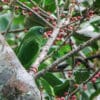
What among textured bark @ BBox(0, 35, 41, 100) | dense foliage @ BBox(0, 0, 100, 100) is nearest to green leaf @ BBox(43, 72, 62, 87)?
dense foliage @ BBox(0, 0, 100, 100)

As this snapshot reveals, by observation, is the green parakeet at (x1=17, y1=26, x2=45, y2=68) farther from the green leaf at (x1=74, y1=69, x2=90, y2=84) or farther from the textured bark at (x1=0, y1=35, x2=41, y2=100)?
the textured bark at (x1=0, y1=35, x2=41, y2=100)

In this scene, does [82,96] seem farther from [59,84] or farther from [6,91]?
[6,91]

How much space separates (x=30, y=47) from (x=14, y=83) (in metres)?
0.64

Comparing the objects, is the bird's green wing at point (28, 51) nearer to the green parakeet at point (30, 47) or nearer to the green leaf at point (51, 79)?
the green parakeet at point (30, 47)

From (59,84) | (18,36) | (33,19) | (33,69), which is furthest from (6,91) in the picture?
(18,36)

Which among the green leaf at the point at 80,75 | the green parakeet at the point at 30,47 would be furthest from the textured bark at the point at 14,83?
the green leaf at the point at 80,75

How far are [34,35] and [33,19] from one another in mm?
351

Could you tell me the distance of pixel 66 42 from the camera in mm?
1568

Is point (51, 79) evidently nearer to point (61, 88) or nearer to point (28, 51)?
point (61, 88)

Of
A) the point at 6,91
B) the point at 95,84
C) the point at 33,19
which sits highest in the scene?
the point at 6,91

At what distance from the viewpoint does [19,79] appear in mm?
738

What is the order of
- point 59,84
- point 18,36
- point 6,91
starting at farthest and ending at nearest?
point 18,36 < point 59,84 < point 6,91

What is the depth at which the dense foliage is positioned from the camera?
1394 millimetres

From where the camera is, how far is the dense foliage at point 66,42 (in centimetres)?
139
